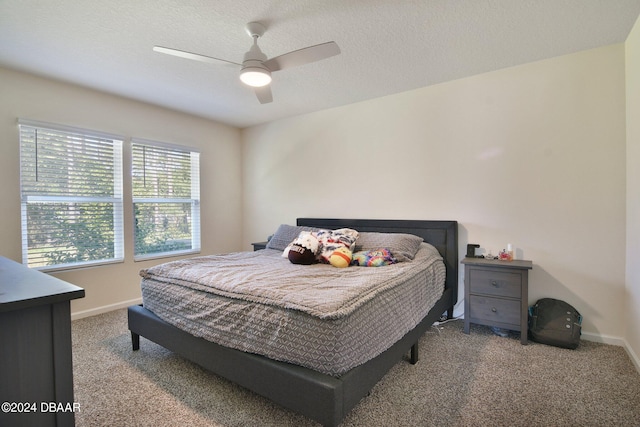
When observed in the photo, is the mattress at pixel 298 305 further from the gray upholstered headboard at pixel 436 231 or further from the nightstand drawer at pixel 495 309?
the gray upholstered headboard at pixel 436 231

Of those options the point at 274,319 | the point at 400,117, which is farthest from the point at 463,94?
the point at 274,319

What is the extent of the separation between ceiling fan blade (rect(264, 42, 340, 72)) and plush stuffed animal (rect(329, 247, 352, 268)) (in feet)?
5.03

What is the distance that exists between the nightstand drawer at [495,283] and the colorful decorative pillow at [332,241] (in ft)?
3.61

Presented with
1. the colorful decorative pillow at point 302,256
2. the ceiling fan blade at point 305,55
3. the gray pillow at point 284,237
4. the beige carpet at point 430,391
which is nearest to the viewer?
the beige carpet at point 430,391

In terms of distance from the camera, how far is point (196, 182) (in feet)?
14.2

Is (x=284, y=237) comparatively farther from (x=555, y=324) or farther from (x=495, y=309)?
(x=555, y=324)

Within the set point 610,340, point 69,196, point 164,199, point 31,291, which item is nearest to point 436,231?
point 610,340

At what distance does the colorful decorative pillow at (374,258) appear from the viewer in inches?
102

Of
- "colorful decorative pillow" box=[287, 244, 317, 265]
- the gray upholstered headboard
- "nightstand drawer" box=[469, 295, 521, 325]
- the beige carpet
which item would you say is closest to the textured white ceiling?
the gray upholstered headboard

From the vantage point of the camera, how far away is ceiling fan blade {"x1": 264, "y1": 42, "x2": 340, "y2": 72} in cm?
191

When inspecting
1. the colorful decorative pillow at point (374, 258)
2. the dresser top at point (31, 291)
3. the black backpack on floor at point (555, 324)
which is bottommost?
the black backpack on floor at point (555, 324)

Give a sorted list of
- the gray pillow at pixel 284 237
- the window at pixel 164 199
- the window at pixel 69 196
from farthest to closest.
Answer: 1. the window at pixel 164 199
2. the gray pillow at pixel 284 237
3. the window at pixel 69 196

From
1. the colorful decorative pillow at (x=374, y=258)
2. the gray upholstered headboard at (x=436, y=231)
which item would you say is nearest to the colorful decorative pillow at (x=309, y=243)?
the colorful decorative pillow at (x=374, y=258)

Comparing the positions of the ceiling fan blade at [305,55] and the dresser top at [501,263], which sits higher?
the ceiling fan blade at [305,55]
